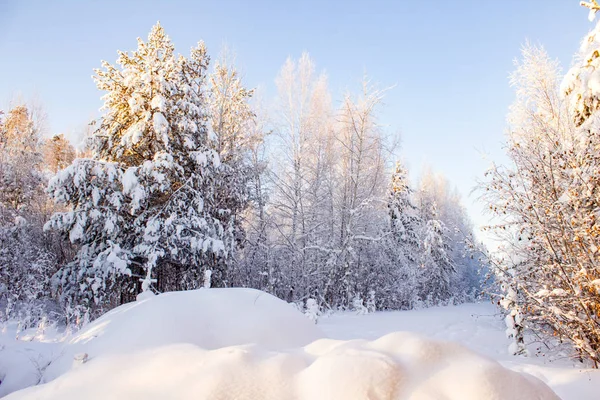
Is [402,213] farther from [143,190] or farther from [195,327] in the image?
[195,327]

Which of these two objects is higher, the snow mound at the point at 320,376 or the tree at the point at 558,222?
the tree at the point at 558,222

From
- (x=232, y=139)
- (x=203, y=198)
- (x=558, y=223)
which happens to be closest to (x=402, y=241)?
(x=232, y=139)

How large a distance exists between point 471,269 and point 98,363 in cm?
3843

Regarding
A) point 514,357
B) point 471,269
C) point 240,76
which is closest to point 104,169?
point 240,76

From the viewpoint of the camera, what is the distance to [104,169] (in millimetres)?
9516

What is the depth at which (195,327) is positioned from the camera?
3088 mm

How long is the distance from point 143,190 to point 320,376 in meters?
9.09

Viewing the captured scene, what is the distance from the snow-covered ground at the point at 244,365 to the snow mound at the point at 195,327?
0.01 metres

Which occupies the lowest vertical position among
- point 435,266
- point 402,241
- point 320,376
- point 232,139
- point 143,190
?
point 320,376

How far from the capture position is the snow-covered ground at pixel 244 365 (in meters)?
1.66

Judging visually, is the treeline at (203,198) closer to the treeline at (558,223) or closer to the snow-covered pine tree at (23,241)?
the snow-covered pine tree at (23,241)

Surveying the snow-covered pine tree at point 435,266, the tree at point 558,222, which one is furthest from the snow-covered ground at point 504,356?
the snow-covered pine tree at point 435,266

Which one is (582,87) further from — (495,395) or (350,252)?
(350,252)

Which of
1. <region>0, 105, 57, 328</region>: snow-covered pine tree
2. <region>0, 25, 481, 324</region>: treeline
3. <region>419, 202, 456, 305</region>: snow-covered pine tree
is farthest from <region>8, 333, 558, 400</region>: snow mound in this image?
<region>419, 202, 456, 305</region>: snow-covered pine tree
